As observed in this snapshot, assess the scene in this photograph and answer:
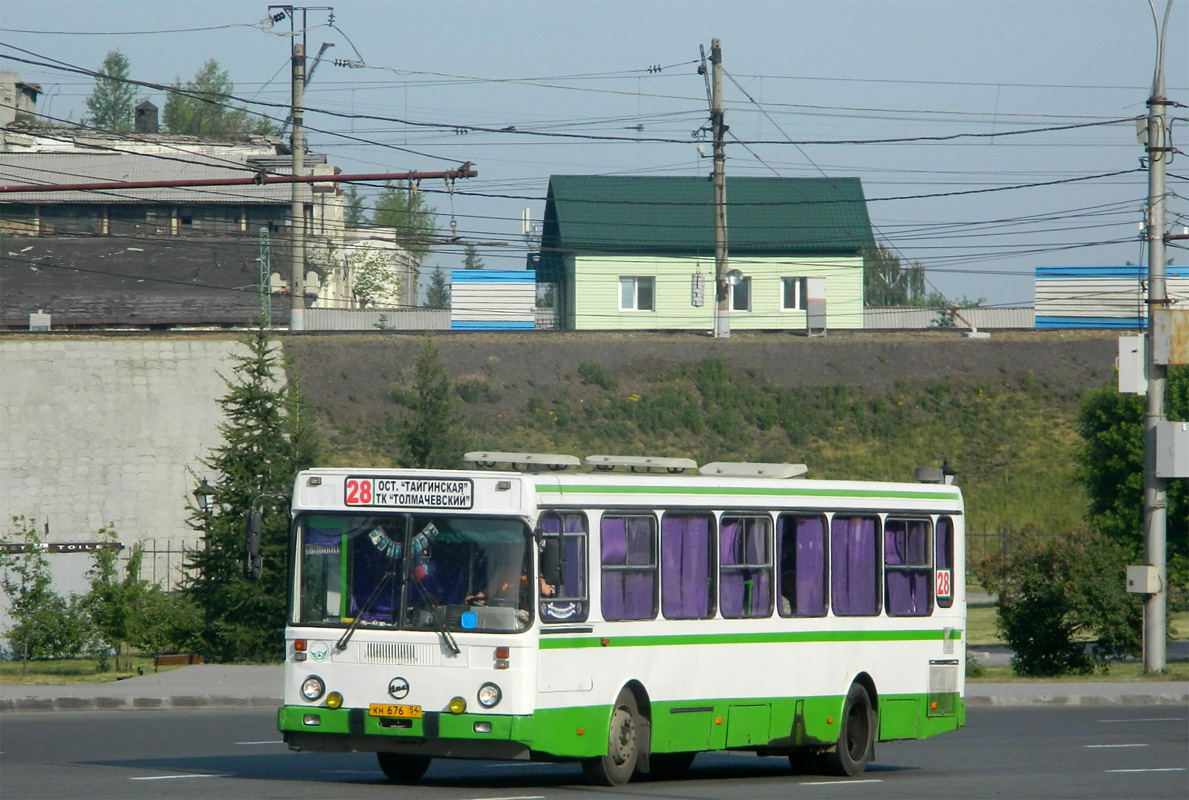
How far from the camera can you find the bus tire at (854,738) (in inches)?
549

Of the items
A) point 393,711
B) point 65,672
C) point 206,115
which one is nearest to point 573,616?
point 393,711

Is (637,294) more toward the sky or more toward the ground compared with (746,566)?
more toward the sky

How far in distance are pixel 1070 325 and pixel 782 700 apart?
187ft

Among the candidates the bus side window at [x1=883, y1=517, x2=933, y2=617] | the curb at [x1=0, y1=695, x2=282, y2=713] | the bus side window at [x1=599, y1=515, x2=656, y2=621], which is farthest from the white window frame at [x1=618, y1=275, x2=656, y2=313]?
the bus side window at [x1=599, y1=515, x2=656, y2=621]

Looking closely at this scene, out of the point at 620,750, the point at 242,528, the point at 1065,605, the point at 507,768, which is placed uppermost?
the point at 242,528

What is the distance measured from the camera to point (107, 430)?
50.2m

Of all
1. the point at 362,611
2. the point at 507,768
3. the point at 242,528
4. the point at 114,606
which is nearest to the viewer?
the point at 362,611

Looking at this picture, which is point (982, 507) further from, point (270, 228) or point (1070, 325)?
point (270, 228)

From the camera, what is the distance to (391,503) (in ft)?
38.4

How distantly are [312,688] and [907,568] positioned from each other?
19.1 ft

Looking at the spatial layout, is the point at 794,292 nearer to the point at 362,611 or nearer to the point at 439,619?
the point at 362,611

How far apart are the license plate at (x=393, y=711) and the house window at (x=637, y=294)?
60.6 metres

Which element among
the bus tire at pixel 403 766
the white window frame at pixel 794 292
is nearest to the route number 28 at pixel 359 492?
the bus tire at pixel 403 766

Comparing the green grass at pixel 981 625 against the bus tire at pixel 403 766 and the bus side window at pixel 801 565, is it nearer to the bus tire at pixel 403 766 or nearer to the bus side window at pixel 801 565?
A: the bus side window at pixel 801 565
